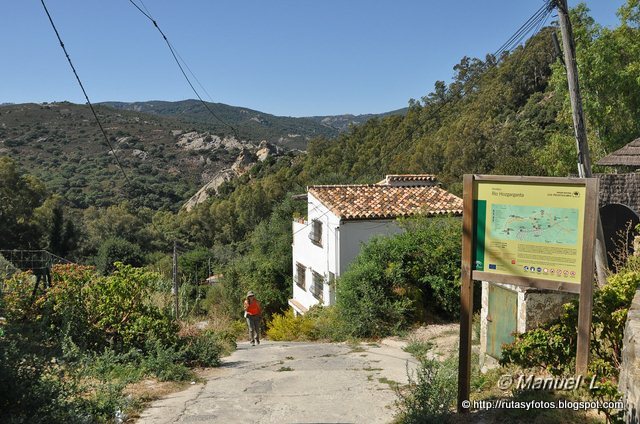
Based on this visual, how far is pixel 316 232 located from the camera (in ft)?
68.8

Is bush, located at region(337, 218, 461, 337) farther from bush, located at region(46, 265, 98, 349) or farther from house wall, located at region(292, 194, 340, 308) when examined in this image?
bush, located at region(46, 265, 98, 349)

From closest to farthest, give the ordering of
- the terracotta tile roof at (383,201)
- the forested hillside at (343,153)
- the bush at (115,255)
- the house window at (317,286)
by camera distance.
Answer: the terracotta tile roof at (383,201)
the house window at (317,286)
the forested hillside at (343,153)
the bush at (115,255)

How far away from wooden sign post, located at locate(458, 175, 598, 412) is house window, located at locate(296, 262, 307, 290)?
1781 cm

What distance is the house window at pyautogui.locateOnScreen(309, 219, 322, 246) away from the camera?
20625 mm

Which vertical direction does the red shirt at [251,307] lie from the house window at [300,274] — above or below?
above

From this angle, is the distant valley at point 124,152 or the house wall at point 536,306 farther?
the distant valley at point 124,152

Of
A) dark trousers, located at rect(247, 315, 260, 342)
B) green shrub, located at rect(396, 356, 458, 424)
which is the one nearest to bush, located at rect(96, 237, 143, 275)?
dark trousers, located at rect(247, 315, 260, 342)

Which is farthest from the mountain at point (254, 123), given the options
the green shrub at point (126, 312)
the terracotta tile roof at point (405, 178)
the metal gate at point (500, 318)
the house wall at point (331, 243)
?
the metal gate at point (500, 318)

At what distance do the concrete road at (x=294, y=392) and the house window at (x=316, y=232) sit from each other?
1088 centimetres

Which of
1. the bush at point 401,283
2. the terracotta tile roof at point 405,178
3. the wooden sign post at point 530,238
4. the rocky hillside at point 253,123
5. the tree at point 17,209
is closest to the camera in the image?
the wooden sign post at point 530,238

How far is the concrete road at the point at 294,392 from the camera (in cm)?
565

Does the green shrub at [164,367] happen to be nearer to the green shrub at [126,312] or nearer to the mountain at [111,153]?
the green shrub at [126,312]

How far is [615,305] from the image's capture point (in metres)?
5.27

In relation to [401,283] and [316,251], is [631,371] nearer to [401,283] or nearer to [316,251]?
[401,283]
